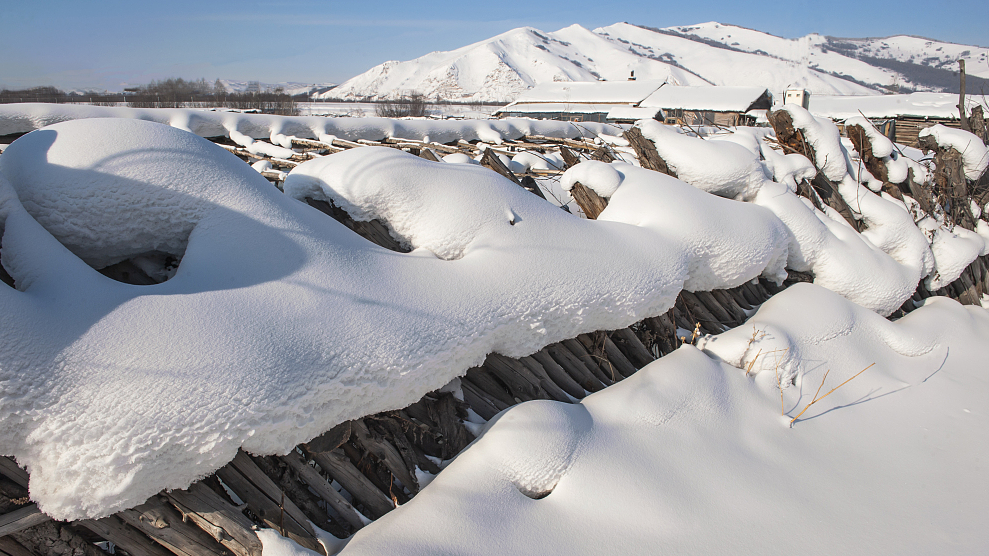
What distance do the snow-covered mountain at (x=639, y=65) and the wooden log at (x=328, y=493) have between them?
117080 millimetres

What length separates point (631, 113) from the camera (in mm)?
27281

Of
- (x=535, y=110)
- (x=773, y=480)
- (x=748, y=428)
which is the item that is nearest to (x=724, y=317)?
(x=748, y=428)

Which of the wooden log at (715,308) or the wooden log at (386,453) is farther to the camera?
the wooden log at (715,308)

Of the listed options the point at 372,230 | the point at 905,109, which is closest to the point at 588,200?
the point at 372,230

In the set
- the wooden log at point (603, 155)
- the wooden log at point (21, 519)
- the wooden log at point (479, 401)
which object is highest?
the wooden log at point (603, 155)

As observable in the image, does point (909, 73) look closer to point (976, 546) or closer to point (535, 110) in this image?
point (535, 110)

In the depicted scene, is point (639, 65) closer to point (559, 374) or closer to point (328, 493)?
point (559, 374)

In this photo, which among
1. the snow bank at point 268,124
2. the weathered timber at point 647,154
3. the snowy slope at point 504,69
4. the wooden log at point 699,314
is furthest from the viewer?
the snowy slope at point 504,69

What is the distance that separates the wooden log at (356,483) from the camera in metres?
1.92

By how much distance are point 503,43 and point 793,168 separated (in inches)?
6399

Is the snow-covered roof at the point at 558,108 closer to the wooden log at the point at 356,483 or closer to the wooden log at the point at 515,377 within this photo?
the wooden log at the point at 515,377

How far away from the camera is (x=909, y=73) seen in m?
142

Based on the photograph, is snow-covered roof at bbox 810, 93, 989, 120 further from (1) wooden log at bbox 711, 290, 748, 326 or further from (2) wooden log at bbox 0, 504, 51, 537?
(2) wooden log at bbox 0, 504, 51, 537

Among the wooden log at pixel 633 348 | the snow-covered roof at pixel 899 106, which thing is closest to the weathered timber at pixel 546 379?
the wooden log at pixel 633 348
